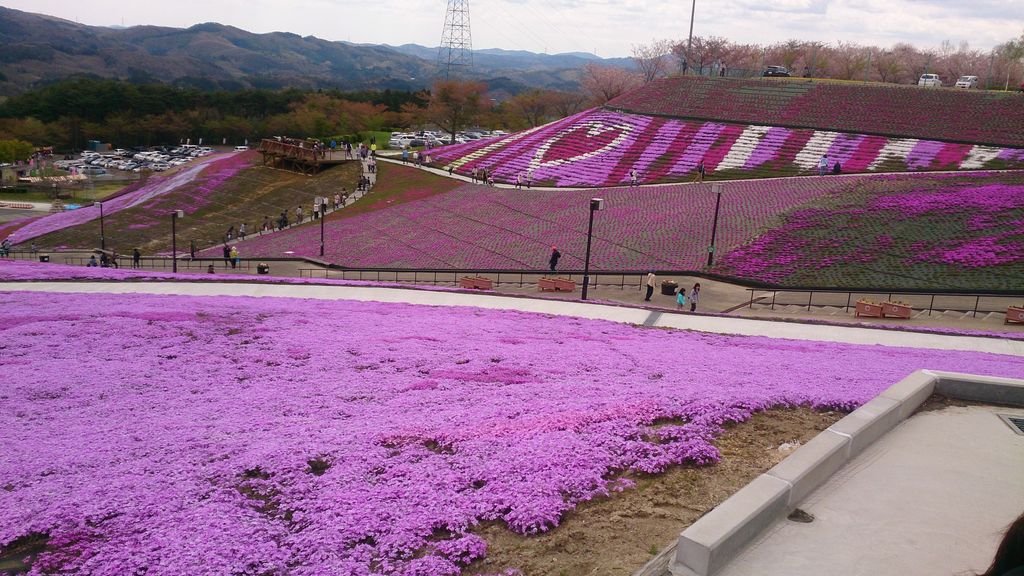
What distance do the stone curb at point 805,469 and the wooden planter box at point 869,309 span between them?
1594cm

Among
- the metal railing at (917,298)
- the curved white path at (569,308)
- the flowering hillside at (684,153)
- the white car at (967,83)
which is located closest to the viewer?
the curved white path at (569,308)

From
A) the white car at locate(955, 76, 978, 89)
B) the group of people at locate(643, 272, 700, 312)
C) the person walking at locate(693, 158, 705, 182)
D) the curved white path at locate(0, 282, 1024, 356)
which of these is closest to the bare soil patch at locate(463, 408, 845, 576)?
the curved white path at locate(0, 282, 1024, 356)

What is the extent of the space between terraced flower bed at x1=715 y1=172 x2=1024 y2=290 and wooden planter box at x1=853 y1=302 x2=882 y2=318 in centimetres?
473

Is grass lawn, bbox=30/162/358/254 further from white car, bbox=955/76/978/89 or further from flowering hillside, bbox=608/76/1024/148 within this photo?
white car, bbox=955/76/978/89

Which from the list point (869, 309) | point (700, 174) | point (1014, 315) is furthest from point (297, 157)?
point (1014, 315)

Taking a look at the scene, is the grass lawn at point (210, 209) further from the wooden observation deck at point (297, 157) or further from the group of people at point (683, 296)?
the group of people at point (683, 296)

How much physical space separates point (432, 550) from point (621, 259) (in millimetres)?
30239

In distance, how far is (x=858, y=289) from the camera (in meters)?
31.1

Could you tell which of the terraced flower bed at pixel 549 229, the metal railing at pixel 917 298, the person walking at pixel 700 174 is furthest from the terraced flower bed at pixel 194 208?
the metal railing at pixel 917 298

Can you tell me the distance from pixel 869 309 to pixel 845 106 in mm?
40099

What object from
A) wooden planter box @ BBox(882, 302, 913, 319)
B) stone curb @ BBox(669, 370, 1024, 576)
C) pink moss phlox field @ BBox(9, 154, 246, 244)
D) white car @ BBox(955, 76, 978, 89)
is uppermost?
white car @ BBox(955, 76, 978, 89)

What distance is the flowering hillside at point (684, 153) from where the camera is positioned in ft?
171

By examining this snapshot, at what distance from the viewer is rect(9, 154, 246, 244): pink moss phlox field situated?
191 feet

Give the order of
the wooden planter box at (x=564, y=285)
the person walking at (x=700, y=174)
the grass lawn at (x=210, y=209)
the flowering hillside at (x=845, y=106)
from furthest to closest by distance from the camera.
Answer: the flowering hillside at (x=845, y=106) < the grass lawn at (x=210, y=209) < the person walking at (x=700, y=174) < the wooden planter box at (x=564, y=285)
